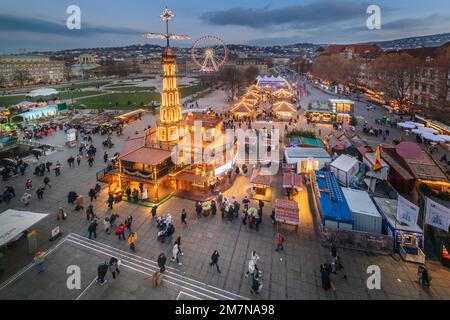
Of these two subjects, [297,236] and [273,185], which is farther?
[273,185]

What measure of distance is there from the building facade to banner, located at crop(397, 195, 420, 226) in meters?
131

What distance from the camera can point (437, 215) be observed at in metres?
12.6

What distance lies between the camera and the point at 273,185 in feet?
74.1

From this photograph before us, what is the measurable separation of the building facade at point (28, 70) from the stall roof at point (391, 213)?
424 ft

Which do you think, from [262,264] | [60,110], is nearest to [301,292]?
[262,264]

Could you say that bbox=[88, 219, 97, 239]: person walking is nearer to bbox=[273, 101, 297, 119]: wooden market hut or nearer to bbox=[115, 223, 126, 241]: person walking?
bbox=[115, 223, 126, 241]: person walking

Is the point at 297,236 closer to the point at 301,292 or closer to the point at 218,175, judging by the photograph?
the point at 301,292

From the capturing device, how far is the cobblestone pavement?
37.8 feet

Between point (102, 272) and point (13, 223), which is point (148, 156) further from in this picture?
point (102, 272)

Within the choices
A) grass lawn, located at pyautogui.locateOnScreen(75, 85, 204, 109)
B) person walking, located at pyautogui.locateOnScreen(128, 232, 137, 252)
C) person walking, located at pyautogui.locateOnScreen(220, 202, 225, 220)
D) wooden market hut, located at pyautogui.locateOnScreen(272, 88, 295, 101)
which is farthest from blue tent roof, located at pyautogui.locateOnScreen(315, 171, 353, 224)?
grass lawn, located at pyautogui.locateOnScreen(75, 85, 204, 109)

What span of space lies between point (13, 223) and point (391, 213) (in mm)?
20808

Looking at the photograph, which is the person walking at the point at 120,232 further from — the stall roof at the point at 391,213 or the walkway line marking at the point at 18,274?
the stall roof at the point at 391,213

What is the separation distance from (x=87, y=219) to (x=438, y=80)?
5358cm
